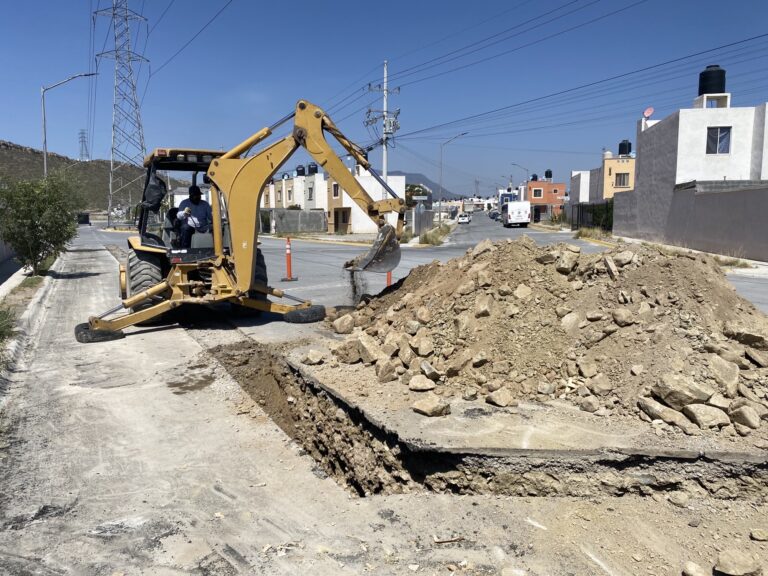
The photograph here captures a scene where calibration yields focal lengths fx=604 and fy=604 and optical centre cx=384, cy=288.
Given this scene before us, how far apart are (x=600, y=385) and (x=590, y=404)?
0.85ft

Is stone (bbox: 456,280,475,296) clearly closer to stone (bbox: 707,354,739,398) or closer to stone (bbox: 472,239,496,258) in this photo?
stone (bbox: 472,239,496,258)

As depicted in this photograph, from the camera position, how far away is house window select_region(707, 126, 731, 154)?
1072 inches

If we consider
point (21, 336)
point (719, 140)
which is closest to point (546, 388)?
point (21, 336)

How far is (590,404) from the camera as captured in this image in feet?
16.4

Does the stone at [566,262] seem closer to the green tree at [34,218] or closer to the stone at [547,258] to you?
the stone at [547,258]

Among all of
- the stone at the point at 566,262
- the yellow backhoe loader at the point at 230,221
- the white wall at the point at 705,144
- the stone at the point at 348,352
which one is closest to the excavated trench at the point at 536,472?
the stone at the point at 348,352

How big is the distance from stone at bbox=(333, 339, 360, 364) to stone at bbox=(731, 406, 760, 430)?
353 centimetres

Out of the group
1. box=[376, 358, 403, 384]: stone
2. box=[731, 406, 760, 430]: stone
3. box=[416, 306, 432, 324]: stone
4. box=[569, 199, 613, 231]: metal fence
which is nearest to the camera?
box=[731, 406, 760, 430]: stone

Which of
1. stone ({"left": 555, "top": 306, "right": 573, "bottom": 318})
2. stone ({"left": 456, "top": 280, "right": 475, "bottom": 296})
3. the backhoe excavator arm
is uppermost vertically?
the backhoe excavator arm

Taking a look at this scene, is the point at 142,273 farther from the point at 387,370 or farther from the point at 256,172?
the point at 387,370

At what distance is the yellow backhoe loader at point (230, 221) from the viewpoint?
28.1 ft

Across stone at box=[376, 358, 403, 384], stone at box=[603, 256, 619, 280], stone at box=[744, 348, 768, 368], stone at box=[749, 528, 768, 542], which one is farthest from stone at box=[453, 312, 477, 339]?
stone at box=[749, 528, 768, 542]

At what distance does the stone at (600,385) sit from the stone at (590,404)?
0.33 feet

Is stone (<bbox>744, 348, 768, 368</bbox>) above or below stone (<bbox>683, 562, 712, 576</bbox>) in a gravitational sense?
above
